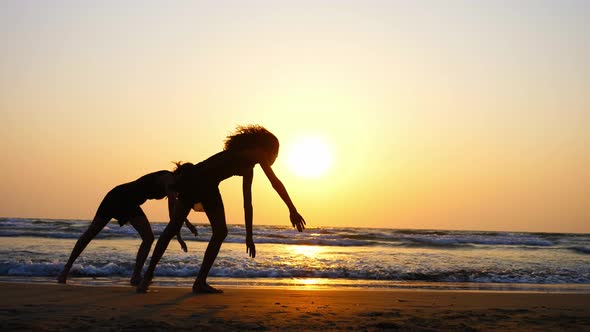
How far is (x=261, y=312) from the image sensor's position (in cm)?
525

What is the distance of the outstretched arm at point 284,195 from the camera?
17.8ft

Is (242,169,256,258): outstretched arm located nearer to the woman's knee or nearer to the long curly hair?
the long curly hair

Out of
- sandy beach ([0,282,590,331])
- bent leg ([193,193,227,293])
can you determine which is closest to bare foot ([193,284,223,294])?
sandy beach ([0,282,590,331])

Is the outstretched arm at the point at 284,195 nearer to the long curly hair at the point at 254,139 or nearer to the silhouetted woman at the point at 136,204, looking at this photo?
the long curly hair at the point at 254,139

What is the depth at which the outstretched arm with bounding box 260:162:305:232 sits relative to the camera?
542 cm

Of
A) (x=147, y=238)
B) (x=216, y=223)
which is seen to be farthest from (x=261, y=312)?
(x=147, y=238)

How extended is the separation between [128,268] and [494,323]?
23.7 ft

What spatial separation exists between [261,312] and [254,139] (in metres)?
1.62

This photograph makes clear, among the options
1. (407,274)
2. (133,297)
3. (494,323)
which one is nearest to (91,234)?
(133,297)

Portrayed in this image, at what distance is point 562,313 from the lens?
5781 millimetres

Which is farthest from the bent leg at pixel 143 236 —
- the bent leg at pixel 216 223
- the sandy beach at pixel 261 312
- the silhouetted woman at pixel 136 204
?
the bent leg at pixel 216 223

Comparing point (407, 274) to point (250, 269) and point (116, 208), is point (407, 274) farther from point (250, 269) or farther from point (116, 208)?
point (116, 208)

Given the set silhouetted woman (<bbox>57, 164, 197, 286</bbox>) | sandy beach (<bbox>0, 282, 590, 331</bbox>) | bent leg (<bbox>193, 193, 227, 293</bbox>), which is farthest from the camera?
silhouetted woman (<bbox>57, 164, 197, 286</bbox>)

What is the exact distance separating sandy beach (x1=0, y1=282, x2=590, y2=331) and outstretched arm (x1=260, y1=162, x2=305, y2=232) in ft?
2.24
